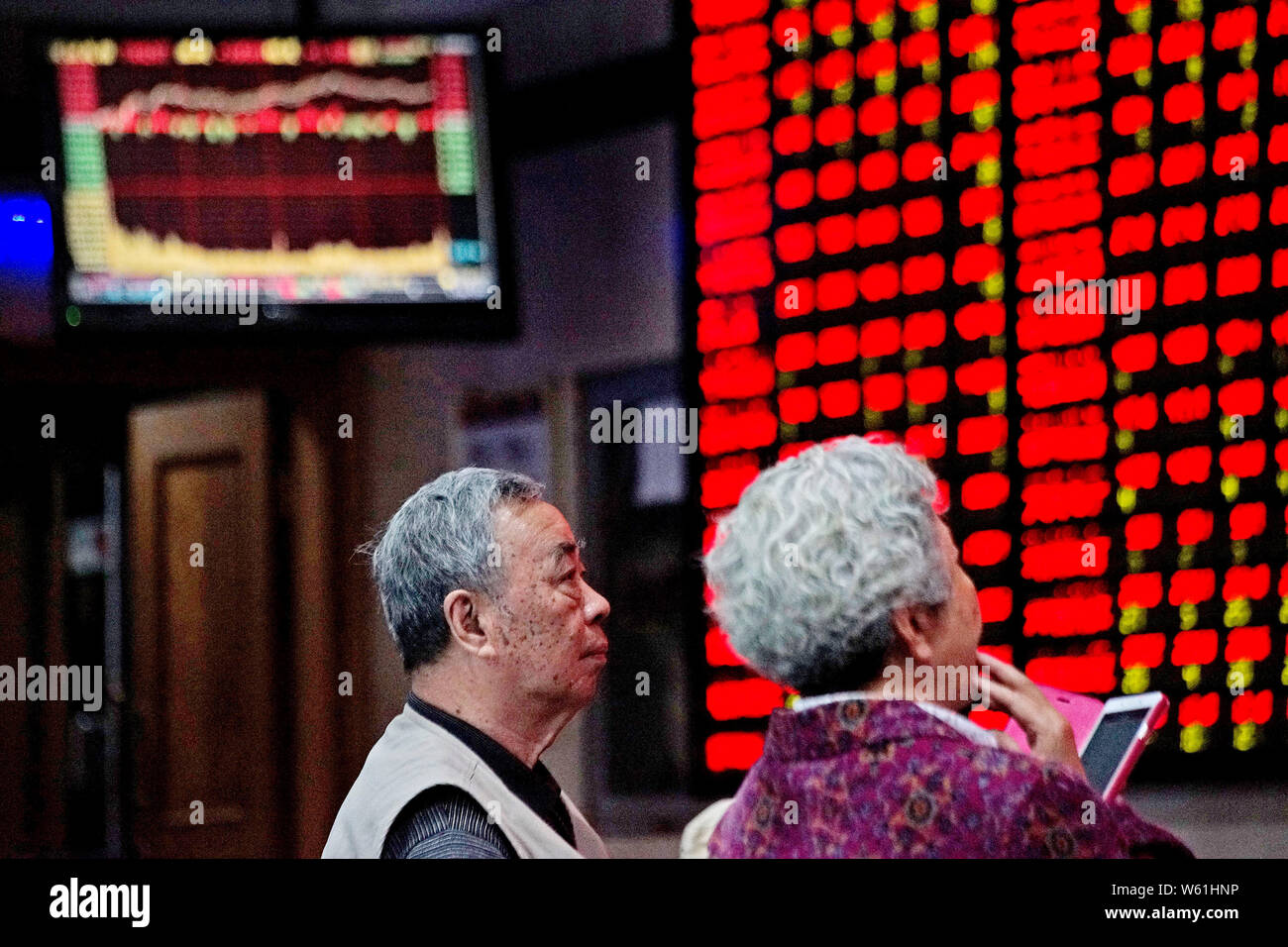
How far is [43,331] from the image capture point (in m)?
3.38

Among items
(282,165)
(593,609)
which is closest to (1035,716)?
(593,609)

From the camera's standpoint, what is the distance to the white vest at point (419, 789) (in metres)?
1.35

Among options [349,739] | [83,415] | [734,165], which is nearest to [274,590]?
[349,739]

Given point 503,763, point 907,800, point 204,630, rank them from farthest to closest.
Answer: point 204,630
point 503,763
point 907,800

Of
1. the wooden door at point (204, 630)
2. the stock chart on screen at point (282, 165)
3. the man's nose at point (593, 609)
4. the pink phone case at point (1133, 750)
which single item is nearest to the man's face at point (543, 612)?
the man's nose at point (593, 609)

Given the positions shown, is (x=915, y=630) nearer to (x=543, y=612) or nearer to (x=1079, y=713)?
(x=1079, y=713)

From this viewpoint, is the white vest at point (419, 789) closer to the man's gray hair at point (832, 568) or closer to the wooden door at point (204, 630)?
the man's gray hair at point (832, 568)

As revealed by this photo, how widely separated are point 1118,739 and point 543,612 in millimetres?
528

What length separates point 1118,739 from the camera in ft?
4.37

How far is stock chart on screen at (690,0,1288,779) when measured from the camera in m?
1.92

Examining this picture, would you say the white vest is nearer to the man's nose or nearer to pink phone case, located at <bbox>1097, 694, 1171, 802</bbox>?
the man's nose

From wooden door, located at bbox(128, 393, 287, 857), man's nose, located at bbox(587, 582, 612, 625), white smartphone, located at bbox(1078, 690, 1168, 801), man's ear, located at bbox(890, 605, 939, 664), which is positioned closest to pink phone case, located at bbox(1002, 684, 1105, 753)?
white smartphone, located at bbox(1078, 690, 1168, 801)

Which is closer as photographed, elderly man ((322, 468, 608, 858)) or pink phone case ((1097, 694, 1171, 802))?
pink phone case ((1097, 694, 1171, 802))

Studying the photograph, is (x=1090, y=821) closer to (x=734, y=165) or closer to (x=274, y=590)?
(x=734, y=165)
